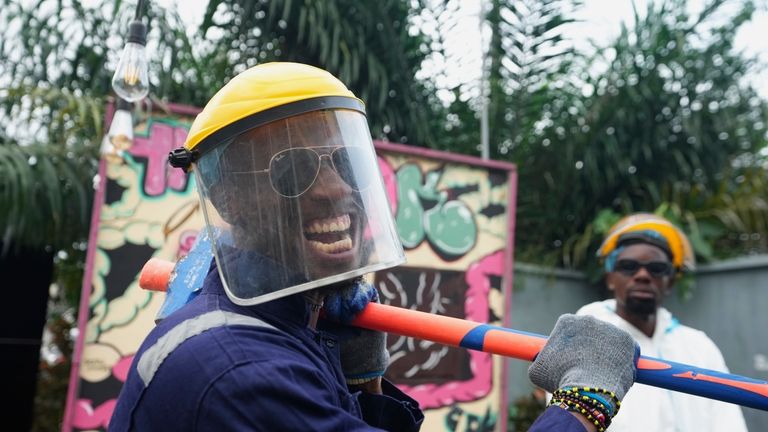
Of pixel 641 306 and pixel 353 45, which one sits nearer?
pixel 641 306

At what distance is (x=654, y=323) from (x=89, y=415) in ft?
9.41

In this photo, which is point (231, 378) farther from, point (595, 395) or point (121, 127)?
point (121, 127)

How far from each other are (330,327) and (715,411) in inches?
72.2

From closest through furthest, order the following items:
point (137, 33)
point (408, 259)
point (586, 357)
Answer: point (586, 357), point (137, 33), point (408, 259)

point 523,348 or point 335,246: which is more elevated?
point 335,246

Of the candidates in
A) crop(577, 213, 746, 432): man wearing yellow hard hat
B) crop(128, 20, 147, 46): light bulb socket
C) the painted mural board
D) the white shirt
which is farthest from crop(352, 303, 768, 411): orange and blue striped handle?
the painted mural board

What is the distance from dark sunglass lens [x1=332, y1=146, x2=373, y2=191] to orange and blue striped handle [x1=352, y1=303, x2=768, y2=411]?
30cm

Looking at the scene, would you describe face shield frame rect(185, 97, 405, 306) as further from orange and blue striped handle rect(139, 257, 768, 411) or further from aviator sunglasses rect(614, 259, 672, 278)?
aviator sunglasses rect(614, 259, 672, 278)

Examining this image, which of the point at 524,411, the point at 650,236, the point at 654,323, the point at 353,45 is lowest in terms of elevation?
the point at 524,411

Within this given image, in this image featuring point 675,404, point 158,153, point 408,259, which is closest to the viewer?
point 675,404

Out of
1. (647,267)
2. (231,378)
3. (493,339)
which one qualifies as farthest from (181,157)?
(647,267)

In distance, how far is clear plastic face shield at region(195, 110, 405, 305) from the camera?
133 centimetres

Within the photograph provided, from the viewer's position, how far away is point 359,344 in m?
1.64

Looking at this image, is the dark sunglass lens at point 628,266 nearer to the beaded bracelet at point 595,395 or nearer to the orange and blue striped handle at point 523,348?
the orange and blue striped handle at point 523,348
